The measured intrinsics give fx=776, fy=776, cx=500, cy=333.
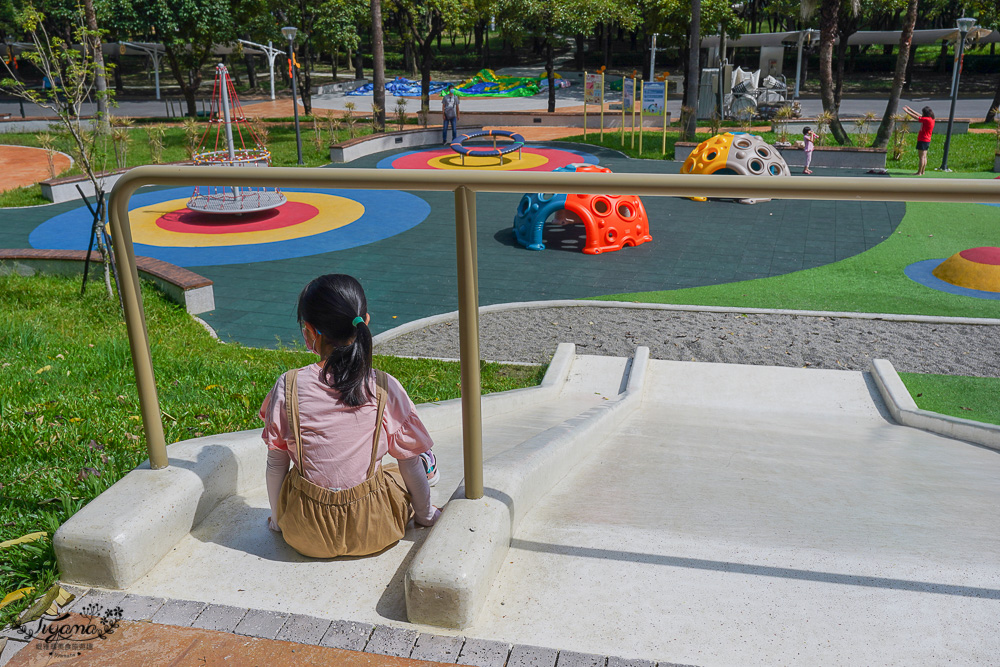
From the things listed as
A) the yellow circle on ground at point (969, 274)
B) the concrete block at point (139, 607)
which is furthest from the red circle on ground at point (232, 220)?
the concrete block at point (139, 607)

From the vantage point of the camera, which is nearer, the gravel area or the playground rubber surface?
the gravel area

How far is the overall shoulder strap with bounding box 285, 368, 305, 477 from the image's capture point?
8.74 feet

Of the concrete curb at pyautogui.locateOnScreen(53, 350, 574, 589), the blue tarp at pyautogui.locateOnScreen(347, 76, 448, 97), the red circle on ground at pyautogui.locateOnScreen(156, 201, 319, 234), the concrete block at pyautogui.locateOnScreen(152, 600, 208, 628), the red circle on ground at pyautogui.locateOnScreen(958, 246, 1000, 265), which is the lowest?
the red circle on ground at pyautogui.locateOnScreen(156, 201, 319, 234)

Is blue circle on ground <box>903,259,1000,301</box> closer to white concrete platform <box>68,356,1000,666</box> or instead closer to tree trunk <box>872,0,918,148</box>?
white concrete platform <box>68,356,1000,666</box>

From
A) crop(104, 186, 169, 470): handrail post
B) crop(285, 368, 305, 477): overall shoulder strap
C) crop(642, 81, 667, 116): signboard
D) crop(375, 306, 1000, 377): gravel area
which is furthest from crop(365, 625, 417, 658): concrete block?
crop(642, 81, 667, 116): signboard

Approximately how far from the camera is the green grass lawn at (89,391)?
314 centimetres

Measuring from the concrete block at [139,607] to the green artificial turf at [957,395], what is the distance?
6.49 metres

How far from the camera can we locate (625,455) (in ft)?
14.5

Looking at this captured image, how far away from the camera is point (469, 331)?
2.49 metres

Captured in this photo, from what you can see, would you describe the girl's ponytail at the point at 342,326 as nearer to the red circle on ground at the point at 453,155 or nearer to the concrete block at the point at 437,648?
the concrete block at the point at 437,648

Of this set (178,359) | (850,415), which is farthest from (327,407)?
(850,415)

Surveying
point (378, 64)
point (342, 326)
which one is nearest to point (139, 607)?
point (342, 326)

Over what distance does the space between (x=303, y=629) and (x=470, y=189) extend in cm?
142

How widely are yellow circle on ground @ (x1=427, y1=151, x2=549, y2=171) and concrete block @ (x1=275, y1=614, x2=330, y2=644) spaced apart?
18.9 m
